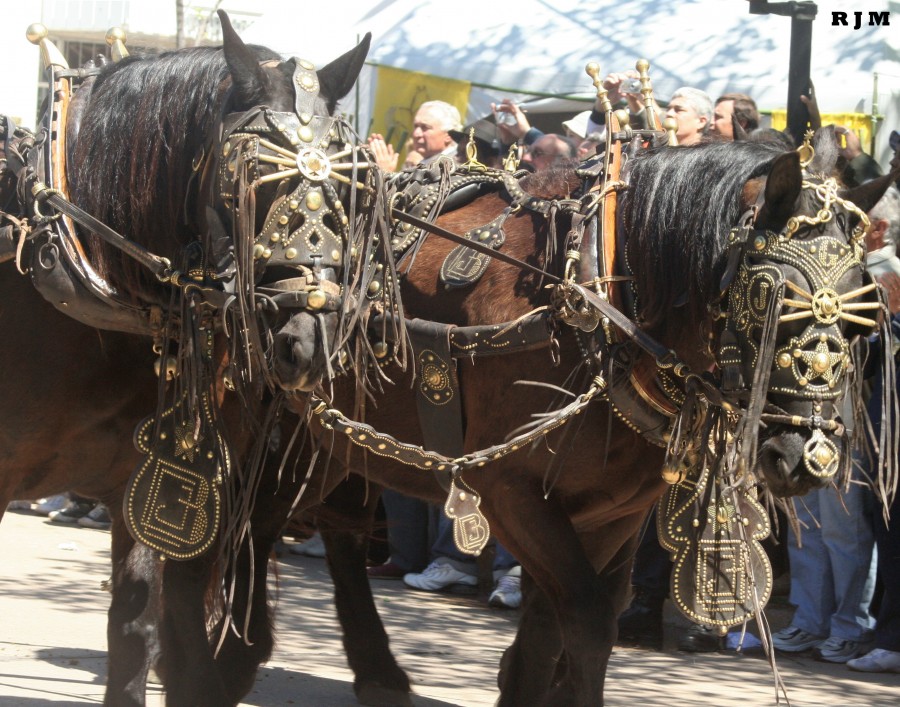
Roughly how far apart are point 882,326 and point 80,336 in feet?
6.98

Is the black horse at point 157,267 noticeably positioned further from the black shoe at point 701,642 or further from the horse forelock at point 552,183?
the black shoe at point 701,642

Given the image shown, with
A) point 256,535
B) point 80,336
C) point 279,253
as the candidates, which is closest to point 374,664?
point 256,535

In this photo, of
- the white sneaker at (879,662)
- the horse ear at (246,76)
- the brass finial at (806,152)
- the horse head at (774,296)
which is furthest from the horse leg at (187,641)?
the white sneaker at (879,662)

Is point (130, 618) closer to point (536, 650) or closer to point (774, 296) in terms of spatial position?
point (536, 650)

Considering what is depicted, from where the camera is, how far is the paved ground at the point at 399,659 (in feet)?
15.8

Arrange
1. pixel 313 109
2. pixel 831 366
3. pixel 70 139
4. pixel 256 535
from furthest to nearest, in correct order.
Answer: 1. pixel 256 535
2. pixel 70 139
3. pixel 313 109
4. pixel 831 366

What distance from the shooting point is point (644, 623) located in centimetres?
586

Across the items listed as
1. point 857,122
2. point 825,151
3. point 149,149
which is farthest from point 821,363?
point 857,122

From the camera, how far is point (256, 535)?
183 inches

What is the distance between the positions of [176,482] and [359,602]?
133 centimetres

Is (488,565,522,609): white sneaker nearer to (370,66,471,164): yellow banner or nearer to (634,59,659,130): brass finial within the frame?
(634,59,659,130): brass finial

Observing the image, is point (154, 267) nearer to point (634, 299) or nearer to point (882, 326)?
point (634, 299)

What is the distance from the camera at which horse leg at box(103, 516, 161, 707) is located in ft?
13.0

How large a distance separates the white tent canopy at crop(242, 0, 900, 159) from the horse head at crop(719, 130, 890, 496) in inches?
180
